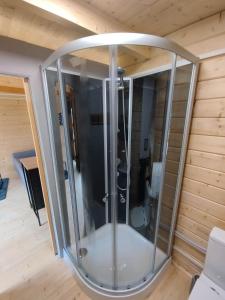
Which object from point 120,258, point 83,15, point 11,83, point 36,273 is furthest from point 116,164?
point 11,83

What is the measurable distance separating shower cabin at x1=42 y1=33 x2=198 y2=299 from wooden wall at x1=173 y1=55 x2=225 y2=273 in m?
0.09

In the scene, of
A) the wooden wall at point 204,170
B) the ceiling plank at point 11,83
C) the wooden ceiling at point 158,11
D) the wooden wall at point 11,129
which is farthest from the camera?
the wooden wall at point 11,129

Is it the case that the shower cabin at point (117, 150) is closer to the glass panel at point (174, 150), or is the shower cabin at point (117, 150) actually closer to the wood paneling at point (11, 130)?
the glass panel at point (174, 150)

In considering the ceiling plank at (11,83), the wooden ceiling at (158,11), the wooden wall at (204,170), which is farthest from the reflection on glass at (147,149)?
the ceiling plank at (11,83)

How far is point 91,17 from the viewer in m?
1.17

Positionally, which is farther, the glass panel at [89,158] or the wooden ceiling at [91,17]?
the glass panel at [89,158]

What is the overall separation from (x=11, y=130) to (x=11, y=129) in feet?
0.09

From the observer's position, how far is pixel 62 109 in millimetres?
1344

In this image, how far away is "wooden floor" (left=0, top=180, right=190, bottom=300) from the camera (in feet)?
5.24

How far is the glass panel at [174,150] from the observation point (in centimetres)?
131

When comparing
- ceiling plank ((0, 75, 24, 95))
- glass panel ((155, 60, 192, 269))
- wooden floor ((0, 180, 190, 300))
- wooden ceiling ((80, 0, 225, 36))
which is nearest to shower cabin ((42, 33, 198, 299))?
glass panel ((155, 60, 192, 269))

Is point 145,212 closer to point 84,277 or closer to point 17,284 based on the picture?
point 84,277

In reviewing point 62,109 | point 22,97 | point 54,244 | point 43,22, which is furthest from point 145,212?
point 22,97

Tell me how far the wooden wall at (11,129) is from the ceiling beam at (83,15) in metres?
3.69
